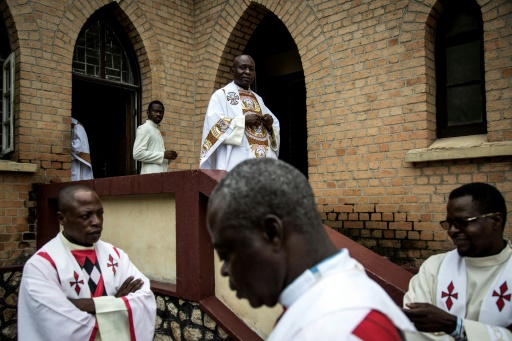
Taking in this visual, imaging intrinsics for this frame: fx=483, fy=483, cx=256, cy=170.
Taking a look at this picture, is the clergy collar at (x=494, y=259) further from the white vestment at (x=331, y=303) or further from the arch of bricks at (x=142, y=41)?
the arch of bricks at (x=142, y=41)

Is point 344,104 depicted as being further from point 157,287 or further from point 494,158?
point 157,287

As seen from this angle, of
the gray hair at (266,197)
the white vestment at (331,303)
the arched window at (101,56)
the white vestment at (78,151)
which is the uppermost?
the arched window at (101,56)

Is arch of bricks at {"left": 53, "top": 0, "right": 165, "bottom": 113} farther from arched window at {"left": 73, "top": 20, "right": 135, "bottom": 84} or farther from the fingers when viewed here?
the fingers

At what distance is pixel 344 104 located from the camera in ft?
20.2

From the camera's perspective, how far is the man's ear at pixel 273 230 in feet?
3.92

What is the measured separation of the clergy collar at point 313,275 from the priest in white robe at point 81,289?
7.06 feet

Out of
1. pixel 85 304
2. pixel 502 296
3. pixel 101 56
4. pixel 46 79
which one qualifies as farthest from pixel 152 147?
pixel 502 296

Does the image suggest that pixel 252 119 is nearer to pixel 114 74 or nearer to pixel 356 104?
pixel 356 104

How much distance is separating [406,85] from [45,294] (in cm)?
441

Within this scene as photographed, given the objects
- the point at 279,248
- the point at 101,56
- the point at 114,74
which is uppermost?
the point at 101,56

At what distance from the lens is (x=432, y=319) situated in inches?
93.2

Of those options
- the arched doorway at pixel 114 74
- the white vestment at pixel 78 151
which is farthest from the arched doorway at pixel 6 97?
the arched doorway at pixel 114 74

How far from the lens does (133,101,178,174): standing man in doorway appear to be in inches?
266

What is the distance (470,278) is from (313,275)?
70.5 inches
